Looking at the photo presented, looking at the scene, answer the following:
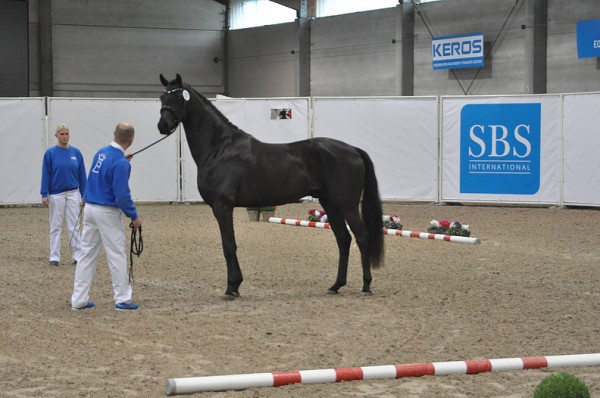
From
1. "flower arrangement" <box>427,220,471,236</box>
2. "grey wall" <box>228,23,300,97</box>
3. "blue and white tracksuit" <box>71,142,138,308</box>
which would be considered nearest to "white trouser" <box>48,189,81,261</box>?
"blue and white tracksuit" <box>71,142,138,308</box>

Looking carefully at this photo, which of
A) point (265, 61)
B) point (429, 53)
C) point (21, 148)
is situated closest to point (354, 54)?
point (429, 53)

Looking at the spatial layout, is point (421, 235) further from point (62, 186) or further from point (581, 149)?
point (581, 149)

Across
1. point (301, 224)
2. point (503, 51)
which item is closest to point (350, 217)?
point (301, 224)

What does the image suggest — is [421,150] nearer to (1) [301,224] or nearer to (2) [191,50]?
(1) [301,224]

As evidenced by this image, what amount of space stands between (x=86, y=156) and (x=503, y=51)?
12.8 metres

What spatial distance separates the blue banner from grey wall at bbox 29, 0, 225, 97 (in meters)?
16.8

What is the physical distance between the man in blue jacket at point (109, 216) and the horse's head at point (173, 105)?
3.02 ft

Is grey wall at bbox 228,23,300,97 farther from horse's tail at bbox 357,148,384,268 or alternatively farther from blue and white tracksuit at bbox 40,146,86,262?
horse's tail at bbox 357,148,384,268

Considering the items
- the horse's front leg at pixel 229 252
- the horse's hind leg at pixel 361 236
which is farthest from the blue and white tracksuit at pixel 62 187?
the horse's hind leg at pixel 361 236

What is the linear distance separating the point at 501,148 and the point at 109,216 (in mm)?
12996

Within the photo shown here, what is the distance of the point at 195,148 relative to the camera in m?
9.56

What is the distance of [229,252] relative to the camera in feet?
30.3

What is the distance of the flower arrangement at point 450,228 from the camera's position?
14.2 meters

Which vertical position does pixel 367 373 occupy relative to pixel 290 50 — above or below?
below
